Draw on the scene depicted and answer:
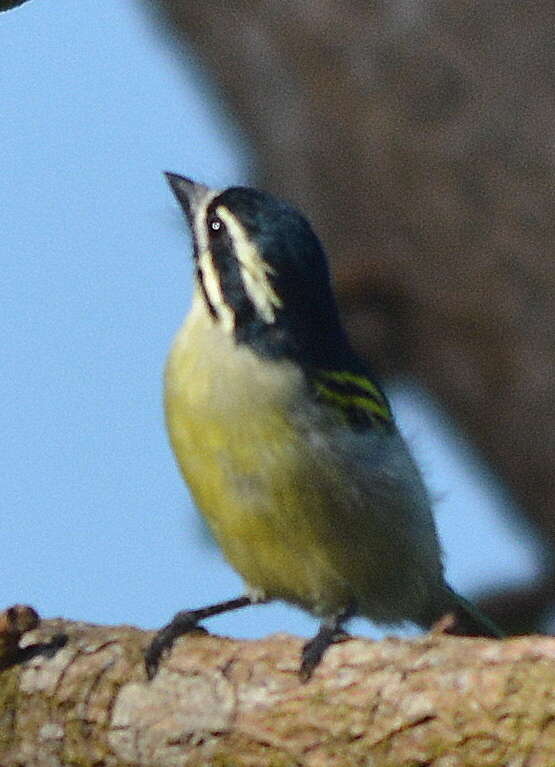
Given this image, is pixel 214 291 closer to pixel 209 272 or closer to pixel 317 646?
pixel 209 272

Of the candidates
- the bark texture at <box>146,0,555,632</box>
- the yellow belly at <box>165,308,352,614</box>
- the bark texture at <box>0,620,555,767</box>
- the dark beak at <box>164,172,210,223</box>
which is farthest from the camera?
the bark texture at <box>146,0,555,632</box>

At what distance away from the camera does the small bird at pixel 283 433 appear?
4668mm

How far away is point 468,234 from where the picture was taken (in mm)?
5773

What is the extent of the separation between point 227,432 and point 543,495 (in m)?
1.66

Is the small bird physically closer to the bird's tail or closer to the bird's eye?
the bird's eye

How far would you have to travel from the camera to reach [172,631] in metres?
4.27

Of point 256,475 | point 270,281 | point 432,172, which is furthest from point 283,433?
point 432,172

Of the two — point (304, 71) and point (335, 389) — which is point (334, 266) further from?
point (335, 389)

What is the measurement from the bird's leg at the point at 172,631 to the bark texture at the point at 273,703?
23mm

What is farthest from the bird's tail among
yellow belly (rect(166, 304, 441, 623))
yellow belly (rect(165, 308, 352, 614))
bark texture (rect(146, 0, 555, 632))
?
bark texture (rect(146, 0, 555, 632))

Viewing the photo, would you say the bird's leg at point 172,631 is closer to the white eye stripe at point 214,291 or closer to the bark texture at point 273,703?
the bark texture at point 273,703

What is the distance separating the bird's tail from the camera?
5.21 meters

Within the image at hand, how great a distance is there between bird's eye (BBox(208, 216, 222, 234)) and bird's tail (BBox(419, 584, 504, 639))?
1.28m

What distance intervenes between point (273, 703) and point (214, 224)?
1.60 m
